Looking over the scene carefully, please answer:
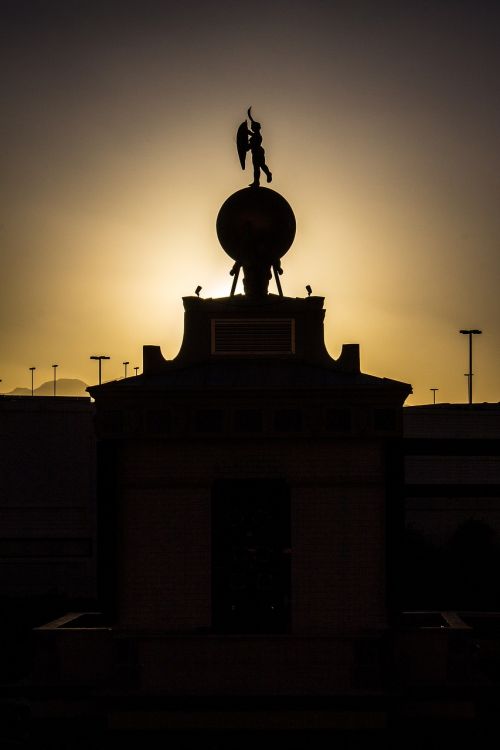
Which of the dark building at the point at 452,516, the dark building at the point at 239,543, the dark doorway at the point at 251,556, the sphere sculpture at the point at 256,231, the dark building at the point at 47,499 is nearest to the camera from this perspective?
the dark building at the point at 239,543

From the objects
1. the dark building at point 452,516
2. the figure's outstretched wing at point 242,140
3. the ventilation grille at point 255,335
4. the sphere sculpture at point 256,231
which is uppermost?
the figure's outstretched wing at point 242,140

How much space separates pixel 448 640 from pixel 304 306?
6137mm

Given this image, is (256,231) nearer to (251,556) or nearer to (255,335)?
(255,335)

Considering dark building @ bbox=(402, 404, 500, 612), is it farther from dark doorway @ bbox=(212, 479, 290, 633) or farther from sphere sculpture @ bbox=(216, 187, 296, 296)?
dark doorway @ bbox=(212, 479, 290, 633)

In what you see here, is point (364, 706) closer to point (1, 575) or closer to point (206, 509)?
point (206, 509)

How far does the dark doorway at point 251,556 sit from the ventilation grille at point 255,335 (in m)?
2.68

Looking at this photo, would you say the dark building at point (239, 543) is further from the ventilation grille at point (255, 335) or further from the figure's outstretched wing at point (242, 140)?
the figure's outstretched wing at point (242, 140)

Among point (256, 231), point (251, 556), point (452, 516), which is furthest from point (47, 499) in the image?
point (251, 556)

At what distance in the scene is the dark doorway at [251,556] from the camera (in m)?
16.4

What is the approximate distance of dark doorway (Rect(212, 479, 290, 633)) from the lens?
53.8ft

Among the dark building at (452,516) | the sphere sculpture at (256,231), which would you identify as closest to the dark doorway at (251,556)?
the sphere sculpture at (256,231)

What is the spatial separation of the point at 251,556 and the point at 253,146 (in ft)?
27.1

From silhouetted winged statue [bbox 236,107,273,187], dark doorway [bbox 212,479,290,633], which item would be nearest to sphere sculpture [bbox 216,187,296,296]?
silhouetted winged statue [bbox 236,107,273,187]

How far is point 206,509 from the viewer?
16578 millimetres
